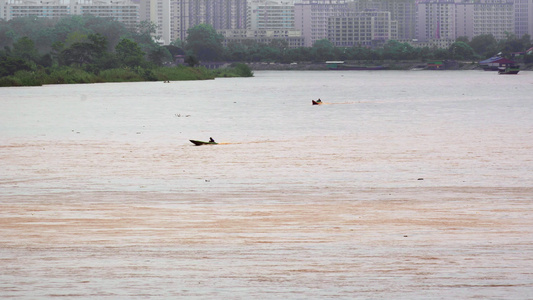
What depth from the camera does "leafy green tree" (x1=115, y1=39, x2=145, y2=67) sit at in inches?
4943

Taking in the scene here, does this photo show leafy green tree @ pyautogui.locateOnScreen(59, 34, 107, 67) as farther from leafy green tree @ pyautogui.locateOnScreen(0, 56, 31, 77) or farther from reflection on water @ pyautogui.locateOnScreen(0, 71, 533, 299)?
reflection on water @ pyautogui.locateOnScreen(0, 71, 533, 299)

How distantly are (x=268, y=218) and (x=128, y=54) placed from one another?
119218mm

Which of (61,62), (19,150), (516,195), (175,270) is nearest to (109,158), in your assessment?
(19,150)

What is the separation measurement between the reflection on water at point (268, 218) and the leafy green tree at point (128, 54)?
10196 centimetres

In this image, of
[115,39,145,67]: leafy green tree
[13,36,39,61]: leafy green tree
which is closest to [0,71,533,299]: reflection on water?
[115,39,145,67]: leafy green tree

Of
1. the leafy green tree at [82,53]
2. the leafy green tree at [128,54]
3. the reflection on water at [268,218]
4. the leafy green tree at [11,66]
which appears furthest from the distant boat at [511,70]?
the reflection on water at [268,218]

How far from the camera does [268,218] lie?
35.6 feet

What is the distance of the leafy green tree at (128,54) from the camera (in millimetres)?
125562

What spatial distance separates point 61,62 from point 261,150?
10674 centimetres

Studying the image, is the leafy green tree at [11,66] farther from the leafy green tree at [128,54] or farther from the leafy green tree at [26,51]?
the leafy green tree at [128,54]

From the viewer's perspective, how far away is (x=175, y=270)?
26.1 ft

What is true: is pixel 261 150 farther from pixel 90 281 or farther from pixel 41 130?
pixel 90 281

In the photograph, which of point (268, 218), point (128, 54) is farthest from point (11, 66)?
point (268, 218)

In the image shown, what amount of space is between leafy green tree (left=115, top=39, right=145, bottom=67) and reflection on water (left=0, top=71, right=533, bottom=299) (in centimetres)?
10196
